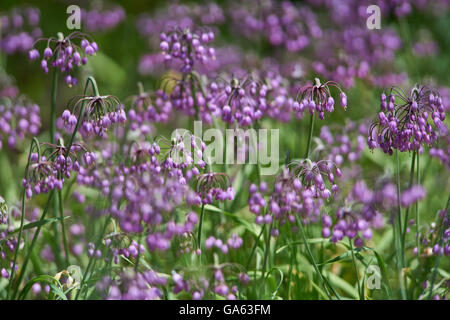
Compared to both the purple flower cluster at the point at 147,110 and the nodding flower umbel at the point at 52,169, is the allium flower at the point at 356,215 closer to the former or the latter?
the nodding flower umbel at the point at 52,169

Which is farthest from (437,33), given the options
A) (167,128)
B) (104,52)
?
(104,52)

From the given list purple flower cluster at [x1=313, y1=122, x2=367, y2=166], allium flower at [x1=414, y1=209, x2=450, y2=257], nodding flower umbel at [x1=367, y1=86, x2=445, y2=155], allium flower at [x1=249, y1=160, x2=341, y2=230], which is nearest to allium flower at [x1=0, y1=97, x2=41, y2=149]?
allium flower at [x1=249, y1=160, x2=341, y2=230]

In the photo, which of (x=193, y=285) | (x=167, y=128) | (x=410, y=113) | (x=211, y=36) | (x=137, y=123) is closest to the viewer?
(x=193, y=285)

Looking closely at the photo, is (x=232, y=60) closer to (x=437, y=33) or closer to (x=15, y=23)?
(x=15, y=23)

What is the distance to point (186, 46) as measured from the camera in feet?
14.1

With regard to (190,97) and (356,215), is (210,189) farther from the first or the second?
(190,97)

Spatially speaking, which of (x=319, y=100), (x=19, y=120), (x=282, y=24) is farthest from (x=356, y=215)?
(x=282, y=24)

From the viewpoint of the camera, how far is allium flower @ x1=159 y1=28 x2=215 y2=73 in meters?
4.20

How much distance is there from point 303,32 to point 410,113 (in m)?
3.37

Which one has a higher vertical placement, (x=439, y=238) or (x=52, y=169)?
(x=52, y=169)
